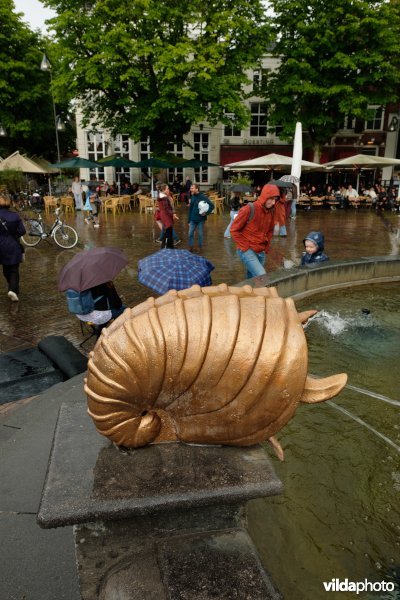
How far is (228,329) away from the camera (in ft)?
6.13

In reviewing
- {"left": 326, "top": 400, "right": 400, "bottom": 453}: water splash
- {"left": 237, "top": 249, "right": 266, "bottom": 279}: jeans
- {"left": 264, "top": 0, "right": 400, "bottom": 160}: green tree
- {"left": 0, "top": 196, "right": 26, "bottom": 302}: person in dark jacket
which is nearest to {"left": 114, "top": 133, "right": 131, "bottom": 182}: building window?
{"left": 264, "top": 0, "right": 400, "bottom": 160}: green tree

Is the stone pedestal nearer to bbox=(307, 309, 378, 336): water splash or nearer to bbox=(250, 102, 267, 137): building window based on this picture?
bbox=(307, 309, 378, 336): water splash

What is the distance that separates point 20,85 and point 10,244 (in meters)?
31.7

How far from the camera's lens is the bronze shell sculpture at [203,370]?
6.08ft

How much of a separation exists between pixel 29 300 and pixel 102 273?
3.61m

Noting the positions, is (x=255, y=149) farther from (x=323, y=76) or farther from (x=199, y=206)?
(x=199, y=206)

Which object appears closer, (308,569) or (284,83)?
(308,569)

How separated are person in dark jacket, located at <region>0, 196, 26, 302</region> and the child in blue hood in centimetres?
501

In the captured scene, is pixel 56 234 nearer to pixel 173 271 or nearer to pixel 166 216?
pixel 166 216

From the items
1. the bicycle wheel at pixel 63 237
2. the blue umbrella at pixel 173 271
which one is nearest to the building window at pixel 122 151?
the bicycle wheel at pixel 63 237

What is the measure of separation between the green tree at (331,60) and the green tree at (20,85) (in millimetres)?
18324

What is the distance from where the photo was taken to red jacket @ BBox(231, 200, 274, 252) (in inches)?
253

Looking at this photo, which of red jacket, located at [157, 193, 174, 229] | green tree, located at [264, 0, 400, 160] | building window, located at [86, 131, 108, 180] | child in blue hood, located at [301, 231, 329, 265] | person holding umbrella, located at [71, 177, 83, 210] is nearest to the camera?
child in blue hood, located at [301, 231, 329, 265]

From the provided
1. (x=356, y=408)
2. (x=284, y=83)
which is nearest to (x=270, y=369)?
(x=356, y=408)
